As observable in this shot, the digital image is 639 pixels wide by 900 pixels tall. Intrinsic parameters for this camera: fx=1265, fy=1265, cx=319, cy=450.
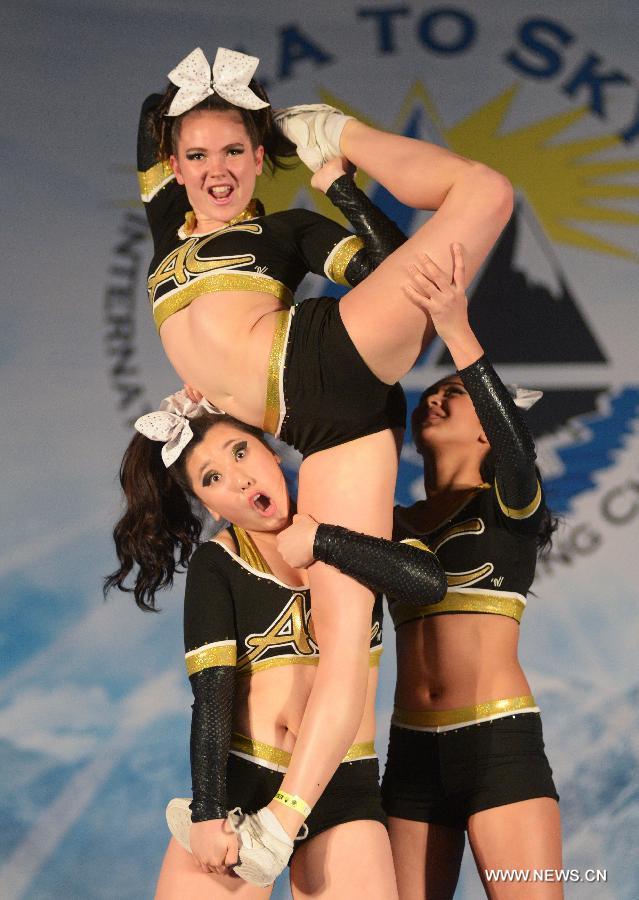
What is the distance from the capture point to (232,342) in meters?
2.44

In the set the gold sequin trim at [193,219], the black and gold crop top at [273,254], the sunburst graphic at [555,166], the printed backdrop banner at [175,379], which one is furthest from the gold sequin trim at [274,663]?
the sunburst graphic at [555,166]

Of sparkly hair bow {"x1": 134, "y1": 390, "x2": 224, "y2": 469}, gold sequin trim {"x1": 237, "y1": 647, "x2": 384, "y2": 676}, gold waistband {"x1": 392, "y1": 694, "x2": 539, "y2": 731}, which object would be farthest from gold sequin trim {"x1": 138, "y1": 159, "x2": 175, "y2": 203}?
gold waistband {"x1": 392, "y1": 694, "x2": 539, "y2": 731}

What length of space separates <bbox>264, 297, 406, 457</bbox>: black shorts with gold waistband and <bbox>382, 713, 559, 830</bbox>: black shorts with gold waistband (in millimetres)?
770

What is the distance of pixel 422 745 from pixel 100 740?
1744 millimetres

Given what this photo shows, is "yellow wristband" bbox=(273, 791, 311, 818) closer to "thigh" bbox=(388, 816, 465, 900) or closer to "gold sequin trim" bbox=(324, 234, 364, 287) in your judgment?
"thigh" bbox=(388, 816, 465, 900)

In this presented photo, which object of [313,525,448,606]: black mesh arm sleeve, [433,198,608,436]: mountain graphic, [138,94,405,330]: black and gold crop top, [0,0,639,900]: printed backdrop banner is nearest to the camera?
[313,525,448,606]: black mesh arm sleeve

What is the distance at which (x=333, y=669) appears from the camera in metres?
2.38

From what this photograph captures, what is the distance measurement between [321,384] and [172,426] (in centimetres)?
48

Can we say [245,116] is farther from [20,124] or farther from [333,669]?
[20,124]

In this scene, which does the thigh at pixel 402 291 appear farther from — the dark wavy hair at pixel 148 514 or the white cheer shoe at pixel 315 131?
the dark wavy hair at pixel 148 514

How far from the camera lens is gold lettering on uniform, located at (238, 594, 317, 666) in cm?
259

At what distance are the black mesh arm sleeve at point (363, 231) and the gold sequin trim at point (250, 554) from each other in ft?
1.95

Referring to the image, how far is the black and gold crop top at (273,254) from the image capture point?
2.50m

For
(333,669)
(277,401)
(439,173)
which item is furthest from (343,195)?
(333,669)
